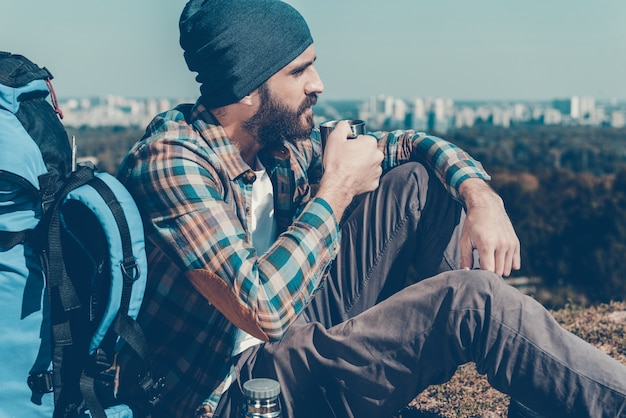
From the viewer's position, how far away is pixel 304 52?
250cm

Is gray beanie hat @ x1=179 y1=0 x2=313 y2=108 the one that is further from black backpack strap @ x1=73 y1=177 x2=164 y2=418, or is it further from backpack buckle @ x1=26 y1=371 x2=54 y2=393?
backpack buckle @ x1=26 y1=371 x2=54 y2=393

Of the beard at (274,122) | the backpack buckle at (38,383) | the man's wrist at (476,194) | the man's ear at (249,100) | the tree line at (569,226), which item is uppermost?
the man's ear at (249,100)

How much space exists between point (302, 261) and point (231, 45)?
0.69 meters

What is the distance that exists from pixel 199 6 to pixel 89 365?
1106 mm

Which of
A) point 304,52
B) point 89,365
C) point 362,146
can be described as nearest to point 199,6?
point 304,52

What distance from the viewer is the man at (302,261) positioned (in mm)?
1945

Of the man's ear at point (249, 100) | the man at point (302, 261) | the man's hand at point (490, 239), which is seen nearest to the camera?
the man at point (302, 261)

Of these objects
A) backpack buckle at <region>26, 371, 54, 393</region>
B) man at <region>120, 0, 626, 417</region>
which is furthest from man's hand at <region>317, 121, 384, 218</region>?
backpack buckle at <region>26, 371, 54, 393</region>

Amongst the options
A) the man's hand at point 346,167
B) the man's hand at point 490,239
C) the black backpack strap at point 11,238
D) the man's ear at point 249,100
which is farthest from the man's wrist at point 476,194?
the black backpack strap at point 11,238

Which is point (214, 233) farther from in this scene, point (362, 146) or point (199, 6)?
point (199, 6)

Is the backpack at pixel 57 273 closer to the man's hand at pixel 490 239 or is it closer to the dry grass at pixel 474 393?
the man's hand at pixel 490 239

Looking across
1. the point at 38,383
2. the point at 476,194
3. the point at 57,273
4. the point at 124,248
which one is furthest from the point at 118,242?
the point at 476,194

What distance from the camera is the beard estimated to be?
2420 mm

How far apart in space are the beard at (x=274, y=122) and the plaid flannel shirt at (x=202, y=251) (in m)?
0.14
